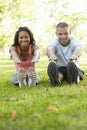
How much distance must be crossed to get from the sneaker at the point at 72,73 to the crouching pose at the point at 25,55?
2.07 ft

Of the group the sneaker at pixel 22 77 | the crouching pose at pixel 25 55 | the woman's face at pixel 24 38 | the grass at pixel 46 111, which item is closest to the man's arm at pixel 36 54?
the crouching pose at pixel 25 55

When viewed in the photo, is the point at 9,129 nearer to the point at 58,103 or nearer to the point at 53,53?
the point at 58,103

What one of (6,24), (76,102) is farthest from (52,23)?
(76,102)

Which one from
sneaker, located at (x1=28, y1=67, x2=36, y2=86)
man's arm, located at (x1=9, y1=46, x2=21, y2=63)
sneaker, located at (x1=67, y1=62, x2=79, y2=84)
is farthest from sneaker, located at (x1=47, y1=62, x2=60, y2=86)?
man's arm, located at (x1=9, y1=46, x2=21, y2=63)

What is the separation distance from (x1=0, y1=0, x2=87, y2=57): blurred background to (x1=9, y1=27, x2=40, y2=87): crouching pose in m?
16.7

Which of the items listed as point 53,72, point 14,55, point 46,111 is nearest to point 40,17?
point 14,55

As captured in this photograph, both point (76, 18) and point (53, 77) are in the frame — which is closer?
point (53, 77)

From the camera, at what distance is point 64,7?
31.3 metres

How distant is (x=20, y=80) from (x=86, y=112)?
2.98 meters

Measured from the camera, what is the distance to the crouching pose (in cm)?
664

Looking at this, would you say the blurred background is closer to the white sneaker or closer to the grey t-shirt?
the grey t-shirt

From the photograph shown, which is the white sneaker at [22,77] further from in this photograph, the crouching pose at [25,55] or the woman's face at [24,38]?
the woman's face at [24,38]

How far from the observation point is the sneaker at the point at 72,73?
6.24 meters

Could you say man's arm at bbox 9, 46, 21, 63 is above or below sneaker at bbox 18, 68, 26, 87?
above
